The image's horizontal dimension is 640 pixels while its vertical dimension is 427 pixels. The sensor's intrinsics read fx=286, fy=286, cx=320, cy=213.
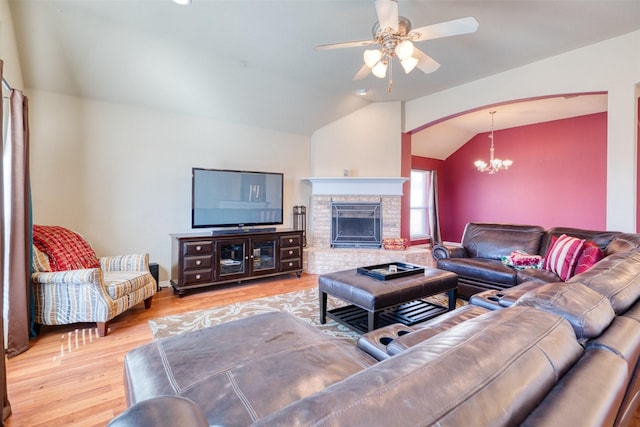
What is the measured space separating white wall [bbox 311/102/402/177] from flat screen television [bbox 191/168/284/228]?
3.33ft

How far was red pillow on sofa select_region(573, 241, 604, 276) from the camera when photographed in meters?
2.41

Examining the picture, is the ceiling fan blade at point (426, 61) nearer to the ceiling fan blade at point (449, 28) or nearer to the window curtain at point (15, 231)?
the ceiling fan blade at point (449, 28)

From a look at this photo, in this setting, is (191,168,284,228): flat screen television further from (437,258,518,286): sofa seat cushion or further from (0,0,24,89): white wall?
(437,258,518,286): sofa seat cushion

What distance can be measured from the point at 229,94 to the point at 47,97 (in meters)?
1.92

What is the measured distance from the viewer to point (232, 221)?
13.4 feet

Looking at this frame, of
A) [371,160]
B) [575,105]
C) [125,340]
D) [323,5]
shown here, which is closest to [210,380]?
[125,340]

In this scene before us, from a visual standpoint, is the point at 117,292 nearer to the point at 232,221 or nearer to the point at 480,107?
the point at 232,221

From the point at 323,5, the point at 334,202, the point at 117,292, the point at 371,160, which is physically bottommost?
the point at 117,292

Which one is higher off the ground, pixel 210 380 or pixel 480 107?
pixel 480 107

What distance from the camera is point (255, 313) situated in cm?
296

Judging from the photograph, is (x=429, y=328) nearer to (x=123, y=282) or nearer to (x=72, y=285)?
(x=123, y=282)

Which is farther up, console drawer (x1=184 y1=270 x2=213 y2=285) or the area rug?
console drawer (x1=184 y1=270 x2=213 y2=285)

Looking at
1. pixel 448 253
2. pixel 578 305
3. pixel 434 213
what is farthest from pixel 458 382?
pixel 434 213

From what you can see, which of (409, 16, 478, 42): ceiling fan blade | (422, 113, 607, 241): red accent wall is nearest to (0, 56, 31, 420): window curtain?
(409, 16, 478, 42): ceiling fan blade
